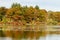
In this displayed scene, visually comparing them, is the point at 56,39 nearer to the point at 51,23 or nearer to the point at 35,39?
the point at 35,39

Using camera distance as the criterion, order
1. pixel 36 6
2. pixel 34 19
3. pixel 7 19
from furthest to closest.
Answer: pixel 36 6
pixel 34 19
pixel 7 19

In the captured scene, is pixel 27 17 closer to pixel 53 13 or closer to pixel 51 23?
pixel 51 23

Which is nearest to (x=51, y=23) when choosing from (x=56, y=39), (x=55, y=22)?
(x=55, y=22)

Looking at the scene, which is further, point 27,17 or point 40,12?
point 40,12

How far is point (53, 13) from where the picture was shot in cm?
4812

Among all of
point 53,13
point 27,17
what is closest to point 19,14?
point 27,17

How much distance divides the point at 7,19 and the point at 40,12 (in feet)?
21.9

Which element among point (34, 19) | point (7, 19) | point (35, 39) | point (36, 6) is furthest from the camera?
point (36, 6)

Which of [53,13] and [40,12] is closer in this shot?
[40,12]

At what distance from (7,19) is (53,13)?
42.6ft

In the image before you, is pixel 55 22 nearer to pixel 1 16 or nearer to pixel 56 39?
pixel 1 16

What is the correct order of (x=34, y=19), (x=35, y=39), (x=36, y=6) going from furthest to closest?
(x=36, y=6) < (x=34, y=19) < (x=35, y=39)

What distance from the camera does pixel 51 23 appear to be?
4016 centimetres

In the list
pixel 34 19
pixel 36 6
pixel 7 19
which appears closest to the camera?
pixel 7 19
